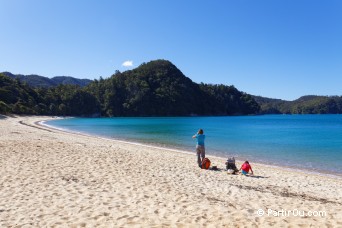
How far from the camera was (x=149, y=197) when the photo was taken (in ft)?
28.3

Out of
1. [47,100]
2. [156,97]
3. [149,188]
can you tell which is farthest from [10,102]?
[149,188]

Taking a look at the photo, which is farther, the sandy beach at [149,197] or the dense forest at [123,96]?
the dense forest at [123,96]

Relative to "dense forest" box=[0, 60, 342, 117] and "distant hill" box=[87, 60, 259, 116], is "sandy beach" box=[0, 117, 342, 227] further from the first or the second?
"distant hill" box=[87, 60, 259, 116]

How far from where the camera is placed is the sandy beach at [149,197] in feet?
21.8

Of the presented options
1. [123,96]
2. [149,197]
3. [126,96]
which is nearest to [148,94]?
[126,96]

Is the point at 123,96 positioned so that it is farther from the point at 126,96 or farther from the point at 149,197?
the point at 149,197

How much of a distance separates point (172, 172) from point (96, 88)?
166 m

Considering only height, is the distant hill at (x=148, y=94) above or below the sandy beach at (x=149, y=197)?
above

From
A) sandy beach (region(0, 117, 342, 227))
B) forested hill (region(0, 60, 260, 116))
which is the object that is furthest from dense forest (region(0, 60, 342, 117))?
sandy beach (region(0, 117, 342, 227))

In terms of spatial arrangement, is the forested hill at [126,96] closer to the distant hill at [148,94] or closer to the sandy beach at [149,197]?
the distant hill at [148,94]

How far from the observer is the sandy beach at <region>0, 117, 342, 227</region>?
6.66m

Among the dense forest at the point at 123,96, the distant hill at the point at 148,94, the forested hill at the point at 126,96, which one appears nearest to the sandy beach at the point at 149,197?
the dense forest at the point at 123,96

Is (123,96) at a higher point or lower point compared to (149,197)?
higher

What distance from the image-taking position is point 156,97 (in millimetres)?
177000
